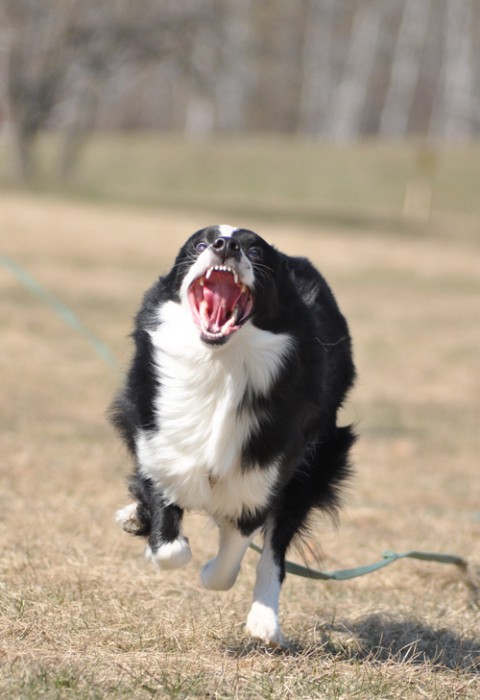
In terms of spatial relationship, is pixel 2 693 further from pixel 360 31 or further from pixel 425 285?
pixel 360 31

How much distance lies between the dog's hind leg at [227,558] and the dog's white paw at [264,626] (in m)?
0.16

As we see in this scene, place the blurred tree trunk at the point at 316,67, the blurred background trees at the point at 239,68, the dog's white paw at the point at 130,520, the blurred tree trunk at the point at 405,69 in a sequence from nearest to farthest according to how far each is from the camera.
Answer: the dog's white paw at the point at 130,520
the blurred background trees at the point at 239,68
the blurred tree trunk at the point at 316,67
the blurred tree trunk at the point at 405,69

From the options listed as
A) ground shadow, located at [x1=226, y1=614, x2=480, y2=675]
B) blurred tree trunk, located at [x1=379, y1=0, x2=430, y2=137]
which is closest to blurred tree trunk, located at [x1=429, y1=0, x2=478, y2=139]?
blurred tree trunk, located at [x1=379, y1=0, x2=430, y2=137]

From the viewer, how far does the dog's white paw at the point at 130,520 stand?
13.3 ft

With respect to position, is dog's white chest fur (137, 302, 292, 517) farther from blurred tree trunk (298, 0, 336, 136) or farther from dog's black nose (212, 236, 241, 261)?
blurred tree trunk (298, 0, 336, 136)

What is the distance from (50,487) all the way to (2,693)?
3709 mm

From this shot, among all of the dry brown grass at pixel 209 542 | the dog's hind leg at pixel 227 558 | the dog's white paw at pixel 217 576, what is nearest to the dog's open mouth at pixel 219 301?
the dog's hind leg at pixel 227 558

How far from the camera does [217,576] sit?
3916mm

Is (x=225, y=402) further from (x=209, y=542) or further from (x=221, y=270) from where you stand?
(x=209, y=542)

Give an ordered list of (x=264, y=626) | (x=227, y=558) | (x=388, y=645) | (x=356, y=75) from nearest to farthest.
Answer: (x=264, y=626) < (x=227, y=558) < (x=388, y=645) < (x=356, y=75)

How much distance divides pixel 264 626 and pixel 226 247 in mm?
1260

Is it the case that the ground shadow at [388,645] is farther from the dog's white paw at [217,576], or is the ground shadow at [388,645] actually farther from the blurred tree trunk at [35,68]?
the blurred tree trunk at [35,68]

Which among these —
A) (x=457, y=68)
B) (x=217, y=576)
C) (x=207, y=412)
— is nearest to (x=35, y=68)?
(x=207, y=412)

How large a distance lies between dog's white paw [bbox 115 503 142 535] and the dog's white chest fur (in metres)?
0.23
